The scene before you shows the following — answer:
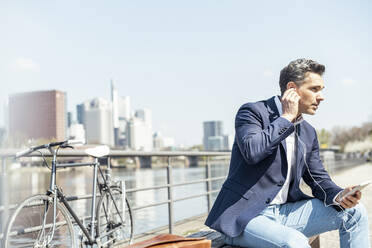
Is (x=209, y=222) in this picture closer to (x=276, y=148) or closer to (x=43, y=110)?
(x=276, y=148)

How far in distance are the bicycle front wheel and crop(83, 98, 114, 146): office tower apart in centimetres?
11747

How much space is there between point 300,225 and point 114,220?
1920 mm

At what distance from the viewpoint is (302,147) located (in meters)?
2.12

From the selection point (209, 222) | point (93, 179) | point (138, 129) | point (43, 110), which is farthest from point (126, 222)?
point (138, 129)

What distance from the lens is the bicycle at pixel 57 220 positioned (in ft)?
7.67

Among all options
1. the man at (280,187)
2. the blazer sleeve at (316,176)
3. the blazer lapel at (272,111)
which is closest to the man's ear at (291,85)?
the man at (280,187)

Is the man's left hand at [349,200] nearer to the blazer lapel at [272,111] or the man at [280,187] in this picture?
the man at [280,187]

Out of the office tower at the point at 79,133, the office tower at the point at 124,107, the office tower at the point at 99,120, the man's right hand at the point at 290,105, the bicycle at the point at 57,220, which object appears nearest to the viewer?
the man's right hand at the point at 290,105

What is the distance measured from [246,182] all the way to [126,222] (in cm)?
199

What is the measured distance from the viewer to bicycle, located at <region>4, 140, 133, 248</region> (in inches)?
92.0

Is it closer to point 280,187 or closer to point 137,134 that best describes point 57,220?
point 280,187

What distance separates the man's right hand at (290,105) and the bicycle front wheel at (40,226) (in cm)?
145

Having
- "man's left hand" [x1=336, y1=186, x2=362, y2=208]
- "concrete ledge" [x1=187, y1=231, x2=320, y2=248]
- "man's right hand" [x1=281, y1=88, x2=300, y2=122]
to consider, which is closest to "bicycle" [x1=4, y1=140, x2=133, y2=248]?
"concrete ledge" [x1=187, y1=231, x2=320, y2=248]

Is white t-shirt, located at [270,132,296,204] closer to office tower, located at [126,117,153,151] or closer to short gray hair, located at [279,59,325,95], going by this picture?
short gray hair, located at [279,59,325,95]
